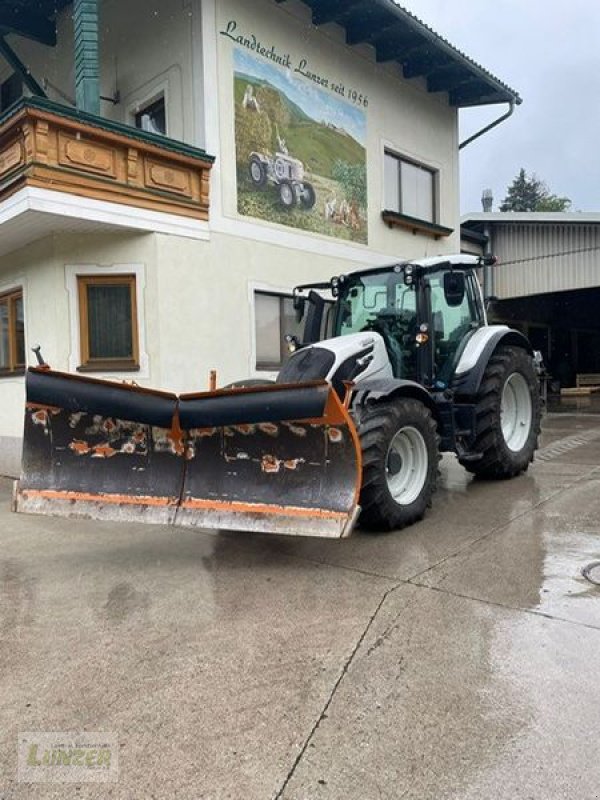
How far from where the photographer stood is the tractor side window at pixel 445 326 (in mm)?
5977

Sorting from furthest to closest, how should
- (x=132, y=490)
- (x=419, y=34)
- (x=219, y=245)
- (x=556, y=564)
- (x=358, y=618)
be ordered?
1. (x=419, y=34)
2. (x=219, y=245)
3. (x=132, y=490)
4. (x=556, y=564)
5. (x=358, y=618)

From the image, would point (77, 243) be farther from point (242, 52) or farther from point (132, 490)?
point (132, 490)

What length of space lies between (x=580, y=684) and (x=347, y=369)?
10.3ft

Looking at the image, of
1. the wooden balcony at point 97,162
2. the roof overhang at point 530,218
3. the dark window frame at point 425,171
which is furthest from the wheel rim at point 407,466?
the roof overhang at point 530,218

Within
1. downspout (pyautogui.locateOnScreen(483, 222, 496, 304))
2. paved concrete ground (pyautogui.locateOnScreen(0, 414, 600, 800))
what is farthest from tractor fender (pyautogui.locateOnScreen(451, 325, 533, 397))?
downspout (pyautogui.locateOnScreen(483, 222, 496, 304))

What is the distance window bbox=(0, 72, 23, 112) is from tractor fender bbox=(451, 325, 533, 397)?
29.1ft

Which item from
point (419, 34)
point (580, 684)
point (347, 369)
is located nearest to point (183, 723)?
point (580, 684)

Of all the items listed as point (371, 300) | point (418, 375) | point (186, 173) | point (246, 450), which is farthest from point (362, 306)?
point (186, 173)

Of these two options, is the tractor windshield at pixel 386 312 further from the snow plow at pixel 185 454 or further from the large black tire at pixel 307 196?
the large black tire at pixel 307 196

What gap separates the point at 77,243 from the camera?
7621mm

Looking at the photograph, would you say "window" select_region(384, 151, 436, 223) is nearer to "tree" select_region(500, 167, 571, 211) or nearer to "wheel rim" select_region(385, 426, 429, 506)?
"wheel rim" select_region(385, 426, 429, 506)

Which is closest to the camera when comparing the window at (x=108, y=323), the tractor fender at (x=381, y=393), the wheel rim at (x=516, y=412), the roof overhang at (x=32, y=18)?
the tractor fender at (x=381, y=393)

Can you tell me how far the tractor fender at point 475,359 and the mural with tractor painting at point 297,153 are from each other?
3966 millimetres

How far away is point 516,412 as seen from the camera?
6953mm
